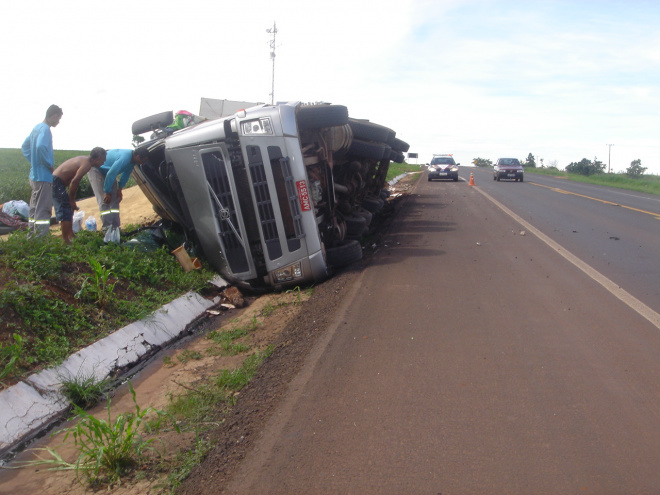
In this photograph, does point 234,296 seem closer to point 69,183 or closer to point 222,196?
point 222,196

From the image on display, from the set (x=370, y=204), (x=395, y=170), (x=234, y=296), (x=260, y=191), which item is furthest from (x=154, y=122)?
(x=395, y=170)

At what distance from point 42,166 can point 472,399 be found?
22.4 feet

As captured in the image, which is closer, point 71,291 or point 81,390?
point 81,390

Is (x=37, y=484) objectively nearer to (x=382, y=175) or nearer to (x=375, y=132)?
(x=375, y=132)

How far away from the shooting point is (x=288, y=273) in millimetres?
7871

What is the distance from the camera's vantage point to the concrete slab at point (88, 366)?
4.19 meters

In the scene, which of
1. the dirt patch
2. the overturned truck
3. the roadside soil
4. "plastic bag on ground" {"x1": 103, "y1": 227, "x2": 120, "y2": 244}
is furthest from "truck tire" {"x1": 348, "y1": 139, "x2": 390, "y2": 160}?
"plastic bag on ground" {"x1": 103, "y1": 227, "x2": 120, "y2": 244}

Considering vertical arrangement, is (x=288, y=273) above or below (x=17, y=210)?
below

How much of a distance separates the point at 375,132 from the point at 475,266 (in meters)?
4.60

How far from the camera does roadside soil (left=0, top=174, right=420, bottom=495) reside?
3.44 meters

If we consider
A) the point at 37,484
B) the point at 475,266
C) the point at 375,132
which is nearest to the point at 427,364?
the point at 37,484

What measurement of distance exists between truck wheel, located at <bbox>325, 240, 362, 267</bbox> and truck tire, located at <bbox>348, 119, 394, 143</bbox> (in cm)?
299

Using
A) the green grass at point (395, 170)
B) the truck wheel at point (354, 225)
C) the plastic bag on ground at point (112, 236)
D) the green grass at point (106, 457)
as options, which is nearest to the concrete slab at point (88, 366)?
the green grass at point (106, 457)

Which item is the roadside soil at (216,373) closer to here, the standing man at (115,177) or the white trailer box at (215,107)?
the standing man at (115,177)
